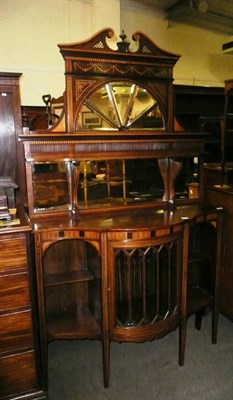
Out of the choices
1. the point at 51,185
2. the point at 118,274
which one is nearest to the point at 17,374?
the point at 118,274

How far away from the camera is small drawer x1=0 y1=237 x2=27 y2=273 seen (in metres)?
1.58

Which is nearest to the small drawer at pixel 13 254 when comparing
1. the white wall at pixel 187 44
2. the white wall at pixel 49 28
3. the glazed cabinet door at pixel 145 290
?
the glazed cabinet door at pixel 145 290

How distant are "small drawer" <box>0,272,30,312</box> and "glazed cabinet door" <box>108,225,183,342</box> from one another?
1.51ft

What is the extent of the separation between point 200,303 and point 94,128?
140 cm

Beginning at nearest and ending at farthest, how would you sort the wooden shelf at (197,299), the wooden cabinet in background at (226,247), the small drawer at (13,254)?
1. the small drawer at (13,254)
2. the wooden shelf at (197,299)
3. the wooden cabinet in background at (226,247)

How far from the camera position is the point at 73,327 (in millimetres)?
1948

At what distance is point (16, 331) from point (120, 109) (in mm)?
1460

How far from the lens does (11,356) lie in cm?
166

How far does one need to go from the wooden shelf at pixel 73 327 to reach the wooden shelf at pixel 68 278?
28 cm

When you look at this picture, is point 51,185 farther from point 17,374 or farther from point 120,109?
point 17,374

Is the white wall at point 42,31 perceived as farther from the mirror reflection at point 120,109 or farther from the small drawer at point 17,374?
the small drawer at point 17,374

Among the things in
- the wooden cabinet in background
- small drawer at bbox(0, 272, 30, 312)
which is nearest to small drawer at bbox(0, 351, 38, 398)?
small drawer at bbox(0, 272, 30, 312)

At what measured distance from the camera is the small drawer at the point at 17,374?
5.46 ft

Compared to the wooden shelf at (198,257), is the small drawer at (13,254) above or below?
above
